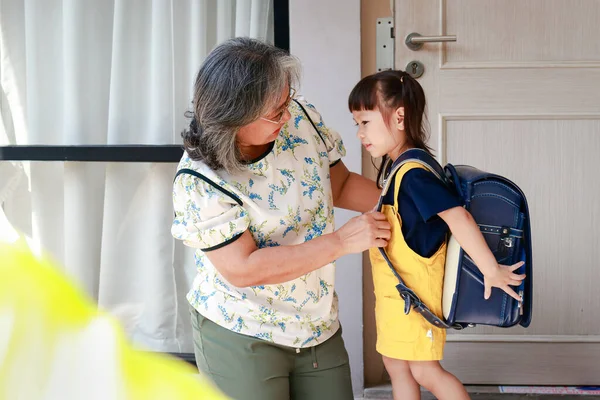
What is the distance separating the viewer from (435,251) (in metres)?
1.83

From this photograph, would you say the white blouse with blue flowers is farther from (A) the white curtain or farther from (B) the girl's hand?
(A) the white curtain

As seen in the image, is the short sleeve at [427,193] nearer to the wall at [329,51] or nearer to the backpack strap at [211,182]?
the backpack strap at [211,182]

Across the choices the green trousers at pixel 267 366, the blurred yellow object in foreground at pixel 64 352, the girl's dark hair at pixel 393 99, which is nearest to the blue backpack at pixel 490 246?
the girl's dark hair at pixel 393 99

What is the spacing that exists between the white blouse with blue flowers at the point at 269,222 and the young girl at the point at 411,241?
0.20 metres

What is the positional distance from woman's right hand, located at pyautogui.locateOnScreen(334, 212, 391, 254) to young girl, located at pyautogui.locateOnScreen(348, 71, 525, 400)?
105mm

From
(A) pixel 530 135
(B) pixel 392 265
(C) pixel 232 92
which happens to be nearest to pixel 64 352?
(C) pixel 232 92

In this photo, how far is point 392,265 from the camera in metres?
1.84

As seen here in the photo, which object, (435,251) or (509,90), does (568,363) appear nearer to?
(509,90)

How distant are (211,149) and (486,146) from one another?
148 centimetres

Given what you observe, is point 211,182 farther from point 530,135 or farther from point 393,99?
point 530,135

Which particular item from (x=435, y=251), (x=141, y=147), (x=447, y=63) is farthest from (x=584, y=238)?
(x=141, y=147)

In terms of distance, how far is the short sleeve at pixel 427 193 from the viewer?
1.69 meters

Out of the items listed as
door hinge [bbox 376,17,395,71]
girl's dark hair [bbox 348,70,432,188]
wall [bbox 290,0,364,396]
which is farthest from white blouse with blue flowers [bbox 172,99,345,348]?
door hinge [bbox 376,17,395,71]

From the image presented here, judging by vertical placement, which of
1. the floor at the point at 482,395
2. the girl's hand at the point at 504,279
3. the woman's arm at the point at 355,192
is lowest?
the floor at the point at 482,395
